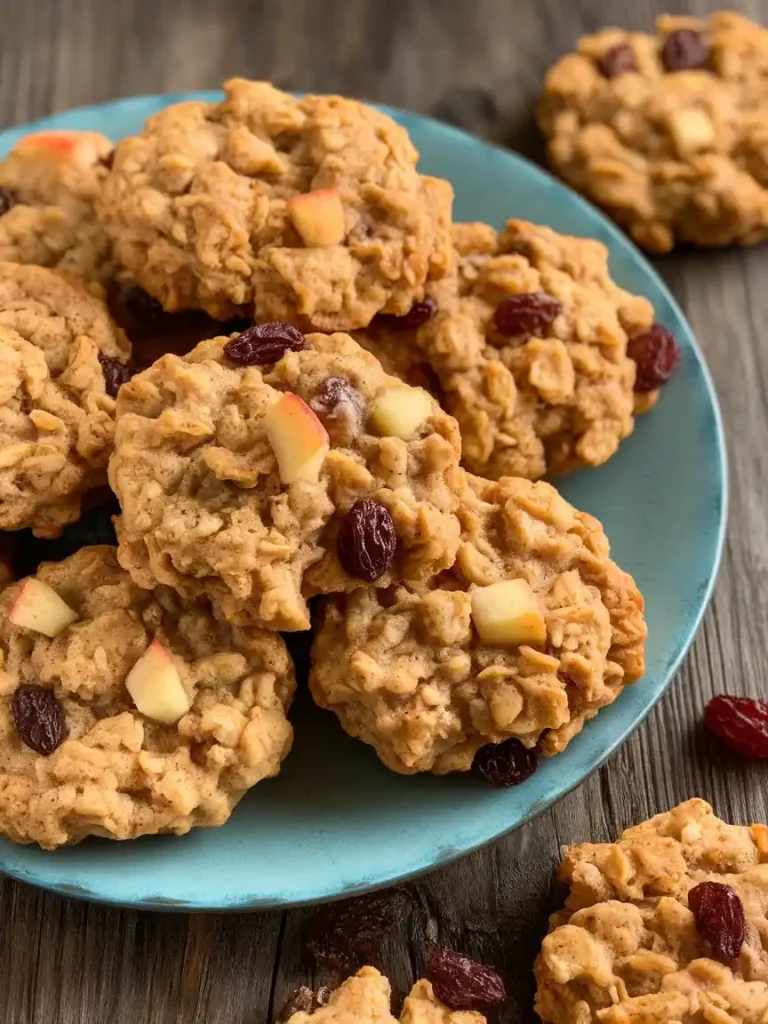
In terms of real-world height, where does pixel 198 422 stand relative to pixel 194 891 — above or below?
above

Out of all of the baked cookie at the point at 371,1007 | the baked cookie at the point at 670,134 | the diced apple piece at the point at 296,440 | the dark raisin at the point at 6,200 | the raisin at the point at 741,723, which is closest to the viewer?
the diced apple piece at the point at 296,440

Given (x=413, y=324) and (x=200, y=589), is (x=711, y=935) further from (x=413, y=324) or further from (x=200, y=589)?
(x=413, y=324)

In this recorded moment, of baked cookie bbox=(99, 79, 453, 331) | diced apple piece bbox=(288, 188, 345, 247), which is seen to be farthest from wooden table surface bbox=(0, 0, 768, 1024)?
diced apple piece bbox=(288, 188, 345, 247)

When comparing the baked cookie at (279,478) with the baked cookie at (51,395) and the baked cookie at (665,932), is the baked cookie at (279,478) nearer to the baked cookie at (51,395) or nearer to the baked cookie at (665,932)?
Result: the baked cookie at (51,395)

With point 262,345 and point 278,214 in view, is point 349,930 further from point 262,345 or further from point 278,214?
point 278,214

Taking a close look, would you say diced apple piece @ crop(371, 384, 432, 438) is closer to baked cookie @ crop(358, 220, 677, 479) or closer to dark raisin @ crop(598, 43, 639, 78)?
baked cookie @ crop(358, 220, 677, 479)

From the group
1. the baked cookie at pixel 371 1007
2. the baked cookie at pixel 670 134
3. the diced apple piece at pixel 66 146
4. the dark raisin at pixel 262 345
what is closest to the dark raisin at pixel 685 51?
the baked cookie at pixel 670 134

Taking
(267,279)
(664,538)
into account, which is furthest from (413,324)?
(664,538)
